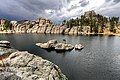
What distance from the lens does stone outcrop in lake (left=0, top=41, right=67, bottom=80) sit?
97.8 ft

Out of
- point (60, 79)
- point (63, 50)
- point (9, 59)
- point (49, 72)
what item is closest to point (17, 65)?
point (9, 59)

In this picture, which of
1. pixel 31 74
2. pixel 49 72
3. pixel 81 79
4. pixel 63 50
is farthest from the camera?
pixel 63 50

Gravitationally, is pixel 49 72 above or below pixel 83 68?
above

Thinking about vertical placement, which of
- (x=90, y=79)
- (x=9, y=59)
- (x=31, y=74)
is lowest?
(x=90, y=79)

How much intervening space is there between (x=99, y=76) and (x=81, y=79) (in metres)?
7.11

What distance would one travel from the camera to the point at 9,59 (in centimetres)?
3156

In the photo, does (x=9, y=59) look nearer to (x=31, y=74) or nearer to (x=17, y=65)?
(x=17, y=65)

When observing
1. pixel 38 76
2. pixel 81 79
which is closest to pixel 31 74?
pixel 38 76

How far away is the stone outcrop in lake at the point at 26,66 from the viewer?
97.8 ft

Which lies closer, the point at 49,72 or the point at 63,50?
the point at 49,72

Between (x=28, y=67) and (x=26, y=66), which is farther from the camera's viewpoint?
(x=26, y=66)

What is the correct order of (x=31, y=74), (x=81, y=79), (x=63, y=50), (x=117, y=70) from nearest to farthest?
(x=31, y=74), (x=81, y=79), (x=117, y=70), (x=63, y=50)

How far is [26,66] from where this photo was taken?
1278 inches

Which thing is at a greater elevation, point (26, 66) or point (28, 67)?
point (26, 66)
